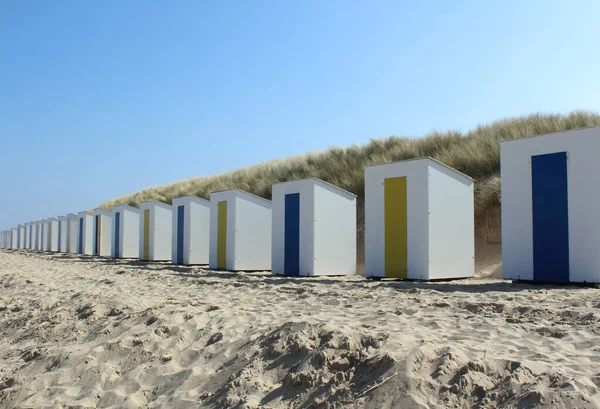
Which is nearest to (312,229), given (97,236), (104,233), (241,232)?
(241,232)

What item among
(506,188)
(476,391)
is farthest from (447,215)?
(476,391)

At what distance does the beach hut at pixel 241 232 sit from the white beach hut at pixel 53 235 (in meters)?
22.3

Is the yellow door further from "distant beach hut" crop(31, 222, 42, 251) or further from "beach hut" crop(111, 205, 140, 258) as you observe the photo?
"distant beach hut" crop(31, 222, 42, 251)

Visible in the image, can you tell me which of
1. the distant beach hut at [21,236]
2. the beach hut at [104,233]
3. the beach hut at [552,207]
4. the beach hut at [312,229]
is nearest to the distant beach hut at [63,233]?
the beach hut at [104,233]

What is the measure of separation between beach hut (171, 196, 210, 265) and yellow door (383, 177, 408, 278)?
281 inches

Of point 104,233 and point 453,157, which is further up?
point 453,157

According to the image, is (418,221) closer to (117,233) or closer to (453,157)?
(453,157)

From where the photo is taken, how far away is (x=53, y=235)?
33.3 metres

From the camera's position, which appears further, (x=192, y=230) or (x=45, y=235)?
(x=45, y=235)

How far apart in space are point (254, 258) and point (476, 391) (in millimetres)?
10781

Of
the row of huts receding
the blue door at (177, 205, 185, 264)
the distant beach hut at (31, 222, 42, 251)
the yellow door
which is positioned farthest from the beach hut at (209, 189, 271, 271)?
the distant beach hut at (31, 222, 42, 251)

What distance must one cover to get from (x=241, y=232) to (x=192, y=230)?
2872mm

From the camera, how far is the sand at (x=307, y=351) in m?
3.28

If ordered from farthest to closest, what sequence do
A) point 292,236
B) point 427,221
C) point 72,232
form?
point 72,232, point 292,236, point 427,221
